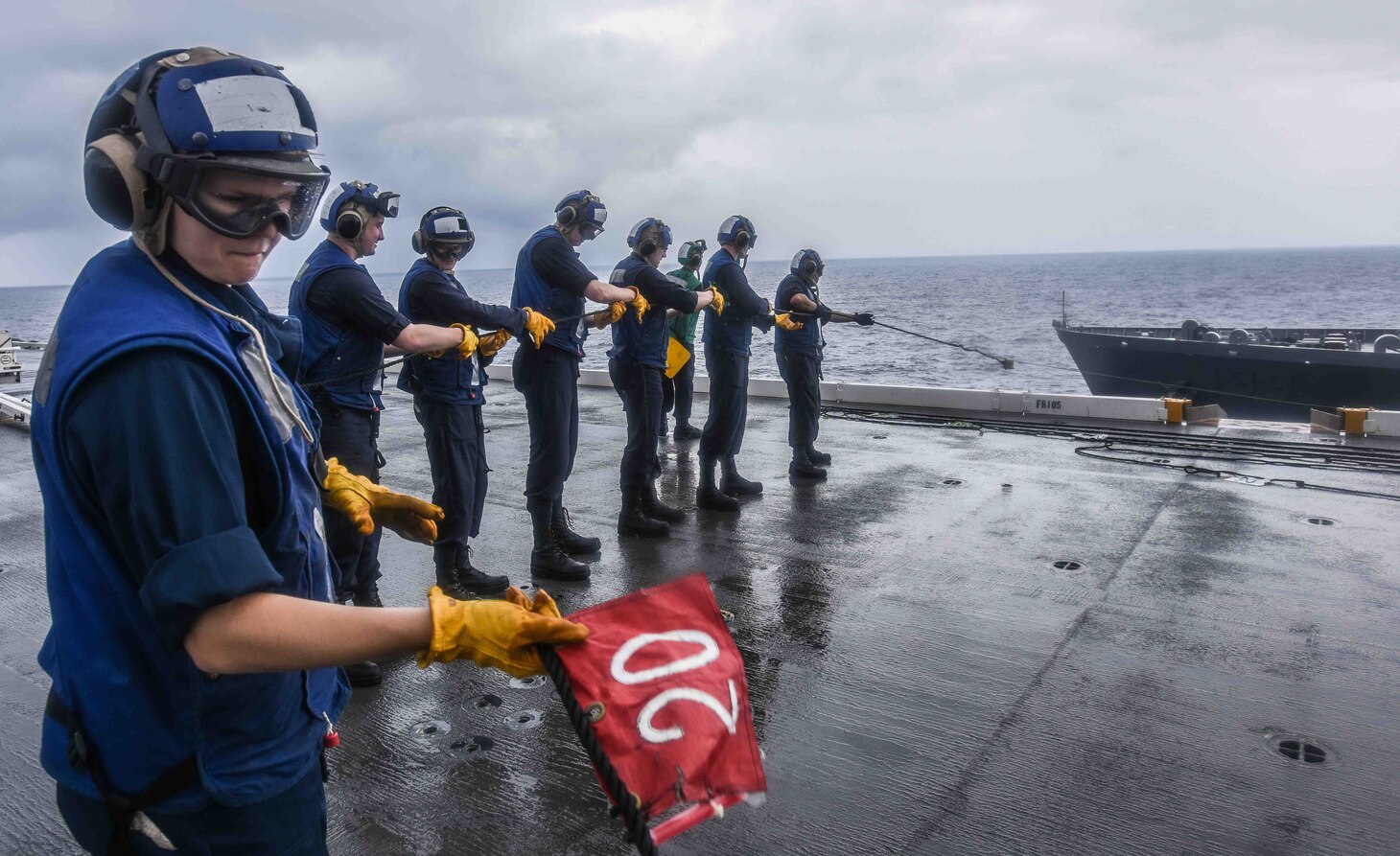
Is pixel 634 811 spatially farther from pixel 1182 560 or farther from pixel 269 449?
pixel 1182 560

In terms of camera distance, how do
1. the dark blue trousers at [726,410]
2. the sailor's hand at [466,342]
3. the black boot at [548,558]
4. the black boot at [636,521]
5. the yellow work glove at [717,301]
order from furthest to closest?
1. the dark blue trousers at [726,410]
2. the yellow work glove at [717,301]
3. the black boot at [636,521]
4. the black boot at [548,558]
5. the sailor's hand at [466,342]

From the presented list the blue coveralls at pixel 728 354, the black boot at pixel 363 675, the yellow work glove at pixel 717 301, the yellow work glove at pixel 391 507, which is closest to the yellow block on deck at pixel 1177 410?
the blue coveralls at pixel 728 354

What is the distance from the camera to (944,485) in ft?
24.5

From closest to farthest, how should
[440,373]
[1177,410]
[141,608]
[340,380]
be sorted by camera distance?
1. [141,608]
2. [340,380]
3. [440,373]
4. [1177,410]

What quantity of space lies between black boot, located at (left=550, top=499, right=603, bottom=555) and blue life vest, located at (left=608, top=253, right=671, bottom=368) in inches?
49.5

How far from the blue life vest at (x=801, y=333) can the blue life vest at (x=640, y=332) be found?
1630mm

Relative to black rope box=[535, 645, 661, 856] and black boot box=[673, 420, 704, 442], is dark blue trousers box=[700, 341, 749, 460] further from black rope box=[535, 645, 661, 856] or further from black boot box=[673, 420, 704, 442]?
black rope box=[535, 645, 661, 856]

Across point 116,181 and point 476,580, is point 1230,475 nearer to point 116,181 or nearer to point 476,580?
point 476,580

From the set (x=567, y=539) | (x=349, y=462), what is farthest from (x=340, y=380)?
(x=567, y=539)

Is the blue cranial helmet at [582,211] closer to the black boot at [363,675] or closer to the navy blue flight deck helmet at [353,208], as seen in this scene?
the navy blue flight deck helmet at [353,208]

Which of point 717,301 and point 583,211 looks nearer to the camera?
point 583,211

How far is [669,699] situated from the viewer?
168 cm

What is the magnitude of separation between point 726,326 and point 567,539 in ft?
7.84

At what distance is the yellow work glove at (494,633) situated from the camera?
150cm
